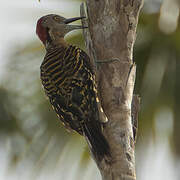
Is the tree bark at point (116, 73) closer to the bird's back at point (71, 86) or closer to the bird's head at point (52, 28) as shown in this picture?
the bird's back at point (71, 86)

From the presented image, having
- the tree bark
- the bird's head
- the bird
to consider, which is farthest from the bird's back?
the bird's head

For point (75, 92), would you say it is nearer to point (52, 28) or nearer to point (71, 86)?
point (71, 86)

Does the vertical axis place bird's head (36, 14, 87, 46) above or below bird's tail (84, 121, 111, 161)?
Result: above

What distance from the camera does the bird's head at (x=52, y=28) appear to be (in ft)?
20.0

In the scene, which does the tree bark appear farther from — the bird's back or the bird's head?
the bird's head

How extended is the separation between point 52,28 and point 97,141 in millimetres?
1855

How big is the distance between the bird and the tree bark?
9 centimetres

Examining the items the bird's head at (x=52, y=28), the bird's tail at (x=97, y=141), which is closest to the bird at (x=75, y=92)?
the bird's tail at (x=97, y=141)

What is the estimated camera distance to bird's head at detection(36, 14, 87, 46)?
6082 millimetres

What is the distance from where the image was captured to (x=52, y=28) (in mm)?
6086

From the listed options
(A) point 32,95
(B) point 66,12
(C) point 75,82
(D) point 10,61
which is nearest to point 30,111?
(A) point 32,95

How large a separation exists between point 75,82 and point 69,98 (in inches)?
7.4

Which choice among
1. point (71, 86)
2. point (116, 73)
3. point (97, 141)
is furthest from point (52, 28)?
point (97, 141)

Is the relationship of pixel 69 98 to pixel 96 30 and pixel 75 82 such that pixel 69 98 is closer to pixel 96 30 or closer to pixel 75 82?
pixel 75 82
